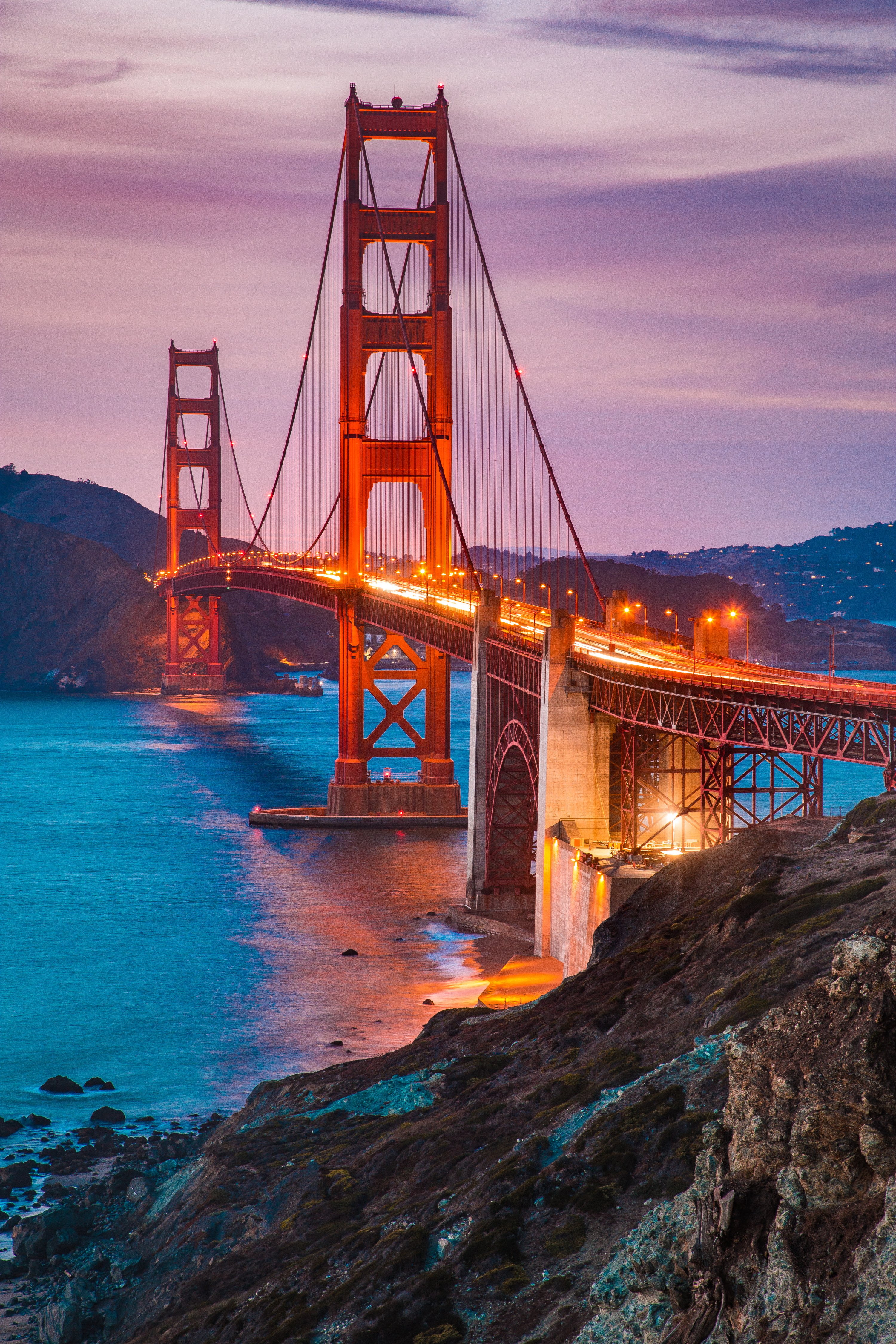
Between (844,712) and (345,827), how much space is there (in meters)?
42.1

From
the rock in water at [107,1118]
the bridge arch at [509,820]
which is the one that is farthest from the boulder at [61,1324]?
the bridge arch at [509,820]

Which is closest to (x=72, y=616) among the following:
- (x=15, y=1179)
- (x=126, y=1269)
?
(x=15, y=1179)

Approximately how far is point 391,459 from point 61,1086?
40722mm

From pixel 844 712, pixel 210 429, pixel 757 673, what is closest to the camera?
pixel 844 712

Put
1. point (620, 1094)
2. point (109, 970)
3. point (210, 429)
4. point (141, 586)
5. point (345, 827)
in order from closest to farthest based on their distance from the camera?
point (620, 1094), point (109, 970), point (345, 827), point (210, 429), point (141, 586)

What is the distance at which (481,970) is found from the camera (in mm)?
39000

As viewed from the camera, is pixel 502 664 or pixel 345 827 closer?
pixel 502 664

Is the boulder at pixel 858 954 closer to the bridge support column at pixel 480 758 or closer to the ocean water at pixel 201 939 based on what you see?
the ocean water at pixel 201 939

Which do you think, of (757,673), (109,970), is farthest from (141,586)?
(757,673)

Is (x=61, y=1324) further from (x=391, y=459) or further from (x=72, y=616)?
(x=72, y=616)

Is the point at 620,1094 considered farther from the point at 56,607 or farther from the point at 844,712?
the point at 56,607

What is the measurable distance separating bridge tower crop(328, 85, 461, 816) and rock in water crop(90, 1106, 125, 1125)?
3444 cm

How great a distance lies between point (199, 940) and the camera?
45.7 meters

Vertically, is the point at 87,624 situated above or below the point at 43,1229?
above
